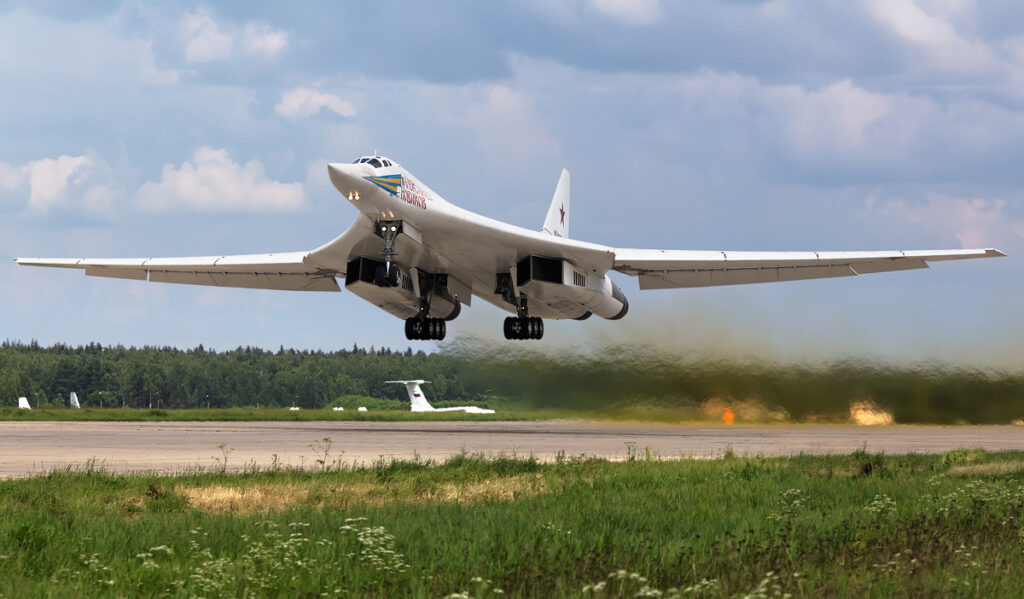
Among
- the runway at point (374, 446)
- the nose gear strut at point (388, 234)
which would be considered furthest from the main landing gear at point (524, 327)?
the nose gear strut at point (388, 234)

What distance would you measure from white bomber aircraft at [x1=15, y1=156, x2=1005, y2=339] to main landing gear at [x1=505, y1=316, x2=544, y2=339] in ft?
0.10

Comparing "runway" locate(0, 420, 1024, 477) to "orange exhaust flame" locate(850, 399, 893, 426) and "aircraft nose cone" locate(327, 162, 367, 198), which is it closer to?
"orange exhaust flame" locate(850, 399, 893, 426)

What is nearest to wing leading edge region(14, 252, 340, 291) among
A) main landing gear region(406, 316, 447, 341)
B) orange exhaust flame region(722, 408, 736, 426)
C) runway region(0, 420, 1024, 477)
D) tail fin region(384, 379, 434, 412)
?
main landing gear region(406, 316, 447, 341)

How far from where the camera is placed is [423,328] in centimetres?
2639

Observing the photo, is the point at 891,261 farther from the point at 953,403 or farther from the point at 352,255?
the point at 352,255

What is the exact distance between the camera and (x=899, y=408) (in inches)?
973

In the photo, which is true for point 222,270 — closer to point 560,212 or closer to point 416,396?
point 560,212

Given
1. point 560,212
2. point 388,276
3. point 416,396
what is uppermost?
point 560,212

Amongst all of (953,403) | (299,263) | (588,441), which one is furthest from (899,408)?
(299,263)

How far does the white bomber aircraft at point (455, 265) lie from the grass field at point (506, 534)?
1063 centimetres

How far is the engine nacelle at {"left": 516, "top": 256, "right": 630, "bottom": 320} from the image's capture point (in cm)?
2433

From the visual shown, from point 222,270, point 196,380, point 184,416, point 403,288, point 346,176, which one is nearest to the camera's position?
point 346,176

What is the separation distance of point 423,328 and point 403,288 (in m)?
2.25

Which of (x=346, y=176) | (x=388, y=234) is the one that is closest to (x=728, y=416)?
(x=388, y=234)
